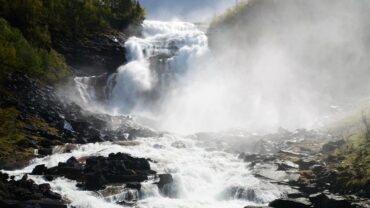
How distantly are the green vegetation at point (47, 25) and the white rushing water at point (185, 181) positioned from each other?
101 ft

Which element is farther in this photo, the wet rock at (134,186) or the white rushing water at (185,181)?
the wet rock at (134,186)

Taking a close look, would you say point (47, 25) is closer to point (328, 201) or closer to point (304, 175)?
point (304, 175)

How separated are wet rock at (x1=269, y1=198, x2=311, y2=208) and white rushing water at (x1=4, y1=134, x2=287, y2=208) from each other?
260 cm

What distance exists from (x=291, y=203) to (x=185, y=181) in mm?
12167

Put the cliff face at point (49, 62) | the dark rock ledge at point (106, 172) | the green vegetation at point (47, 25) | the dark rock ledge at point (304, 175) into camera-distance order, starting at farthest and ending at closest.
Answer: the green vegetation at point (47, 25) < the cliff face at point (49, 62) < the dark rock ledge at point (106, 172) < the dark rock ledge at point (304, 175)

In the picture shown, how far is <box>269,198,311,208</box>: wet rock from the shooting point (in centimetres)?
3791

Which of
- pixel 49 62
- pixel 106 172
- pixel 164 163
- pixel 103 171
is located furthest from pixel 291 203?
pixel 49 62

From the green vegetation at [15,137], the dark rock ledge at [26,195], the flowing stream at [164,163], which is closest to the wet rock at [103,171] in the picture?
the flowing stream at [164,163]

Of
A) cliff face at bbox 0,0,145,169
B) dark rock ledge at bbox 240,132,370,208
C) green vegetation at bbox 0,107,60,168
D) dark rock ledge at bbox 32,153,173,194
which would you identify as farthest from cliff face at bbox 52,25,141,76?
dark rock ledge at bbox 32,153,173,194

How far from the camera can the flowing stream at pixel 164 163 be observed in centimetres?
3994

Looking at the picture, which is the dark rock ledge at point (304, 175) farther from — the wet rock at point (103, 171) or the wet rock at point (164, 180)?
the wet rock at point (103, 171)

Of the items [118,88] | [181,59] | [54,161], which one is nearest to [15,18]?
[118,88]

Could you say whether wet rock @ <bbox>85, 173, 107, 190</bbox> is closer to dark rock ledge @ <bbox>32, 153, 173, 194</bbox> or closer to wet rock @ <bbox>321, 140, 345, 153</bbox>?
dark rock ledge @ <bbox>32, 153, 173, 194</bbox>

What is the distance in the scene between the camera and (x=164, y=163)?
51781 millimetres
